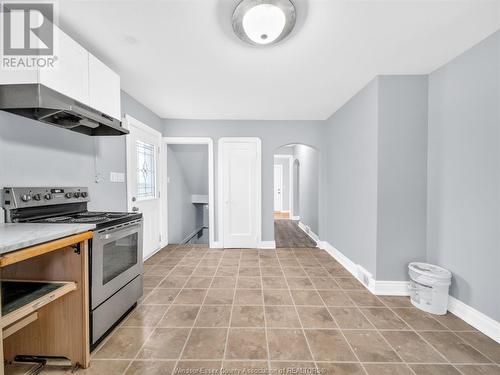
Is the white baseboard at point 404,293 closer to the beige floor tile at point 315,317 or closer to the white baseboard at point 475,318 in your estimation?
the white baseboard at point 475,318

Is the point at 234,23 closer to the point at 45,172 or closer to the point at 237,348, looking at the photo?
the point at 45,172

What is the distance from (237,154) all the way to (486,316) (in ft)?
11.6

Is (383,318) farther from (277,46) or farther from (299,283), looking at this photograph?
(277,46)

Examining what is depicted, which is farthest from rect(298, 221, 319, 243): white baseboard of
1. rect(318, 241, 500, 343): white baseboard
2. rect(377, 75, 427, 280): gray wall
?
rect(377, 75, 427, 280): gray wall

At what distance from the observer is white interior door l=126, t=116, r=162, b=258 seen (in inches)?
112

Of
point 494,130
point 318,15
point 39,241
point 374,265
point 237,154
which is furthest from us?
point 237,154

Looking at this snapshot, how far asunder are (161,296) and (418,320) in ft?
8.36

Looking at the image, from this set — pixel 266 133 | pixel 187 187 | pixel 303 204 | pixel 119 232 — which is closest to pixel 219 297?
pixel 119 232

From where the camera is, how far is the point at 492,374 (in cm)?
135

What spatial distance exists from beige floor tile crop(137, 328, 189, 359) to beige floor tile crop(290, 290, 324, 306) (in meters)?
1.15

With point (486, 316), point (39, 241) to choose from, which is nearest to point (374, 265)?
point (486, 316)

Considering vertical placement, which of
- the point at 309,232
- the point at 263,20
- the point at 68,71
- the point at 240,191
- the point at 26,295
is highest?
the point at 263,20

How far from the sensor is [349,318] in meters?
1.88

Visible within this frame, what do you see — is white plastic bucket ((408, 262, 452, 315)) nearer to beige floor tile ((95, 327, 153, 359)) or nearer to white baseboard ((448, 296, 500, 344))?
white baseboard ((448, 296, 500, 344))
